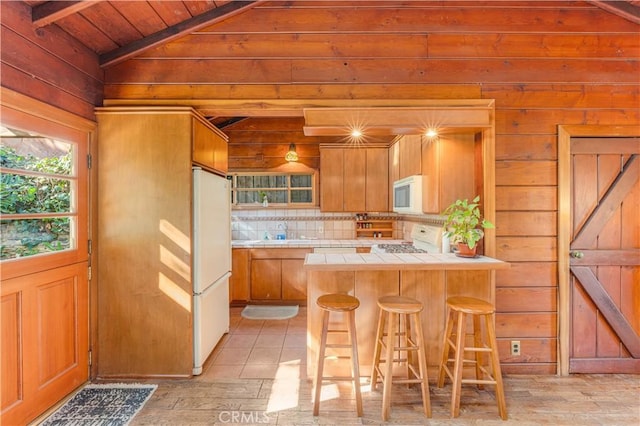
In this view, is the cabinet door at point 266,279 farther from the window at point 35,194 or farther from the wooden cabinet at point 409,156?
Result: the window at point 35,194

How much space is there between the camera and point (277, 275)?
4105 millimetres

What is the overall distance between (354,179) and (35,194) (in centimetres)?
341

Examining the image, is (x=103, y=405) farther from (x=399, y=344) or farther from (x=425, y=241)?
(x=425, y=241)

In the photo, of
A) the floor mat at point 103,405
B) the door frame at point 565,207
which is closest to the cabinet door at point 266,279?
the floor mat at point 103,405

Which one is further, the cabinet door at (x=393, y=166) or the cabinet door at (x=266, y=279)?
the cabinet door at (x=266, y=279)

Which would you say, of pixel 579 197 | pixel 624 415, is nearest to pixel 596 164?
pixel 579 197

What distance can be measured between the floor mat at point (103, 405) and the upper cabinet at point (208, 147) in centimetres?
176

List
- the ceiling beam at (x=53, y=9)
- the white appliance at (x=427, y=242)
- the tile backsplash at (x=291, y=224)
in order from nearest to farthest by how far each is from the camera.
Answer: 1. the ceiling beam at (x=53, y=9)
2. the white appliance at (x=427, y=242)
3. the tile backsplash at (x=291, y=224)

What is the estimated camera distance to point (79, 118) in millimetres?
2219

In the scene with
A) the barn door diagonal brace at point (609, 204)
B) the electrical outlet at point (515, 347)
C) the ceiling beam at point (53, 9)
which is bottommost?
the electrical outlet at point (515, 347)

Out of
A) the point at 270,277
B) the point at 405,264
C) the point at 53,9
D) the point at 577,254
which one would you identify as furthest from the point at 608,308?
the point at 53,9

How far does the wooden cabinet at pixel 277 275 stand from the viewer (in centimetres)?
410

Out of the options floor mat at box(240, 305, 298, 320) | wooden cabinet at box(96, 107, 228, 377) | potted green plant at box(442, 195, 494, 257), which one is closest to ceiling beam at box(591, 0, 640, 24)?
potted green plant at box(442, 195, 494, 257)

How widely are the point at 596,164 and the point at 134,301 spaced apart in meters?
3.84
